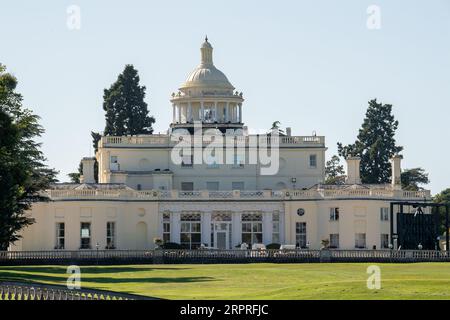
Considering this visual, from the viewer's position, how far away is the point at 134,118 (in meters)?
162

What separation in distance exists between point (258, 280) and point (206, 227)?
43494mm

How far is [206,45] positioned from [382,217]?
26.8 m

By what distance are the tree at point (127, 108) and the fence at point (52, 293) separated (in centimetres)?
9203

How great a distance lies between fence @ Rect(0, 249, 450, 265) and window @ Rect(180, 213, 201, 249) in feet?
54.1

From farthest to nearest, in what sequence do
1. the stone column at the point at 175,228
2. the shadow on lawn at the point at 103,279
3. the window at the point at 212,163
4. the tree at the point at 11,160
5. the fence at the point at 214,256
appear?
the window at the point at 212,163
the stone column at the point at 175,228
the fence at the point at 214,256
the tree at the point at 11,160
the shadow on lawn at the point at 103,279

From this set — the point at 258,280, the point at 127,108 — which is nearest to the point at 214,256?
the point at 258,280

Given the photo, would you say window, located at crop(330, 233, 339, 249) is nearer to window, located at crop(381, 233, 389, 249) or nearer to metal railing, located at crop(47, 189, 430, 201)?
metal railing, located at crop(47, 189, 430, 201)

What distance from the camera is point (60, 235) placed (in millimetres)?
128625

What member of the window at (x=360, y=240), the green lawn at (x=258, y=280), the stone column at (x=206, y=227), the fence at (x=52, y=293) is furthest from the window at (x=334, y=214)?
the fence at (x=52, y=293)

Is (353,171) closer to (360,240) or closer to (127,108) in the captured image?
(360,240)

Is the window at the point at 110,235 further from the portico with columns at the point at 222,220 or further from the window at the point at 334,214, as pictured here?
the window at the point at 334,214

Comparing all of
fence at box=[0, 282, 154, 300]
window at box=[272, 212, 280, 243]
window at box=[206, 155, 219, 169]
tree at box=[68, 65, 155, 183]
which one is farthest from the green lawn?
tree at box=[68, 65, 155, 183]

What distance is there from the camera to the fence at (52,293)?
6700 centimetres

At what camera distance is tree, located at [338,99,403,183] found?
162 metres
